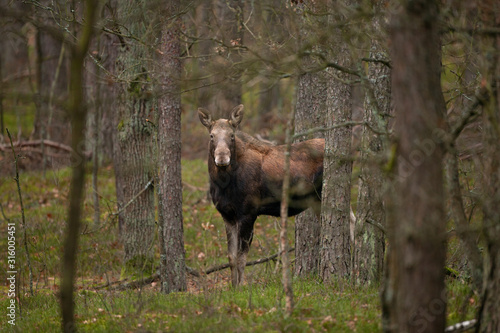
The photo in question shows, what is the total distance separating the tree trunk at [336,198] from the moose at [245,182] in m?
1.35

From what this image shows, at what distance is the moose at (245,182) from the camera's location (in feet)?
34.4

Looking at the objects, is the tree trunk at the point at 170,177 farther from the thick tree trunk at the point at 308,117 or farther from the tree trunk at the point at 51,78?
the tree trunk at the point at 51,78

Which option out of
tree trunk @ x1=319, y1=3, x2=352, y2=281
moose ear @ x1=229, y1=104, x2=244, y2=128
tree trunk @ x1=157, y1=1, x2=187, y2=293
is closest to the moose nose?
tree trunk @ x1=157, y1=1, x2=187, y2=293

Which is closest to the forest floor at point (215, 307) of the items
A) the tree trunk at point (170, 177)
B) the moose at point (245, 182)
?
the tree trunk at point (170, 177)

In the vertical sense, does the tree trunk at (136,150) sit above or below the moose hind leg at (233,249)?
above

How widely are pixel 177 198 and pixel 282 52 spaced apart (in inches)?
138

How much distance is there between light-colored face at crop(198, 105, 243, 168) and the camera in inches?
388

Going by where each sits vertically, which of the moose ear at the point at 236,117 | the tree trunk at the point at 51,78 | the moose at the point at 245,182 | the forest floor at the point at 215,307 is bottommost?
the forest floor at the point at 215,307

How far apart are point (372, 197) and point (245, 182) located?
3.27 metres

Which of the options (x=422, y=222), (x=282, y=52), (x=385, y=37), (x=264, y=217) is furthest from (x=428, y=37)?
(x=264, y=217)

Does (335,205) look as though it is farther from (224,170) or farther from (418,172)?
(418,172)

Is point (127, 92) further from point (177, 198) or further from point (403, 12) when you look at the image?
point (403, 12)

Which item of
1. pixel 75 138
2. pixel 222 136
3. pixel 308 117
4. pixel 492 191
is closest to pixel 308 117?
pixel 308 117

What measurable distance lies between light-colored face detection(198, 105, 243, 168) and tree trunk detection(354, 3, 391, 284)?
2712 millimetres
